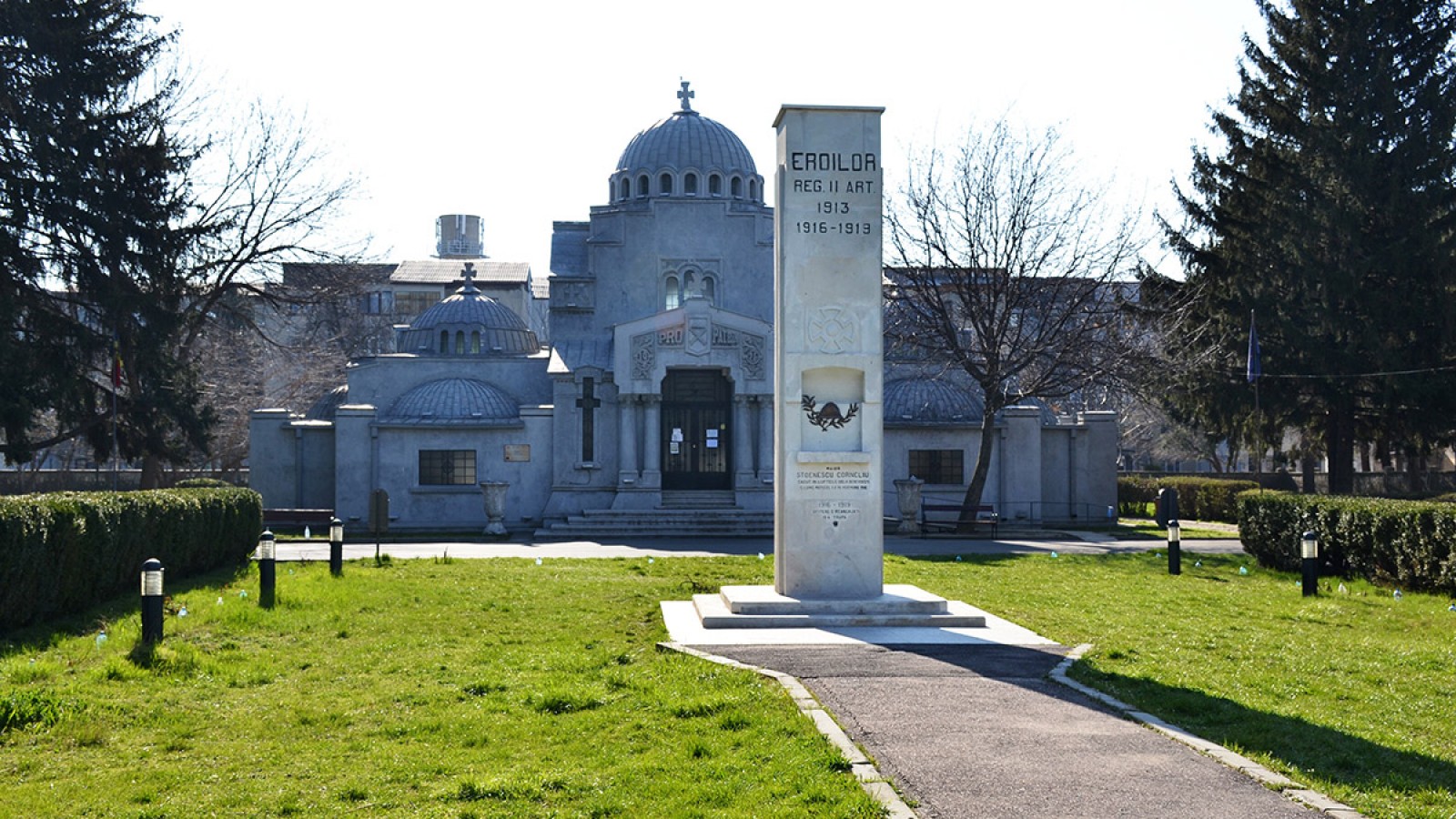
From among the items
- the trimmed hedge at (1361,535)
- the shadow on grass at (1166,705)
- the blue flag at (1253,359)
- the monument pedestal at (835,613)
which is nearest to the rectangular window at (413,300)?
the blue flag at (1253,359)

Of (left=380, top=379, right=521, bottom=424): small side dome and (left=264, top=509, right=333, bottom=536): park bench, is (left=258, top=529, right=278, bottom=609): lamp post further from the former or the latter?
Result: (left=380, top=379, right=521, bottom=424): small side dome

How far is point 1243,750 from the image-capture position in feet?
28.7

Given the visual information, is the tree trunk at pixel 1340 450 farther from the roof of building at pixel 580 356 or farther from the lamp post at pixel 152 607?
the lamp post at pixel 152 607

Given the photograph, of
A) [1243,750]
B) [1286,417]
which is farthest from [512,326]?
[1243,750]

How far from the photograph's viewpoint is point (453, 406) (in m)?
38.7

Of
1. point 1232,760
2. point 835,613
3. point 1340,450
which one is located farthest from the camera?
point 1340,450

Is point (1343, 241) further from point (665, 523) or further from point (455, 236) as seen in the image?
point (455, 236)

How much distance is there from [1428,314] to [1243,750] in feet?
108

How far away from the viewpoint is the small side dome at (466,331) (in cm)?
4362

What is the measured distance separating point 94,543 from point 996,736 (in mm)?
12185

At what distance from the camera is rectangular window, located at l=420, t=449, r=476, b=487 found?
124ft

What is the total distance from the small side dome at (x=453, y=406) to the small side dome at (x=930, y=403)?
10797 millimetres

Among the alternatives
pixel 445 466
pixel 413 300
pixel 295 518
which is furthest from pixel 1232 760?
pixel 413 300

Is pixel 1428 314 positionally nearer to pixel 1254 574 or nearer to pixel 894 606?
pixel 1254 574
